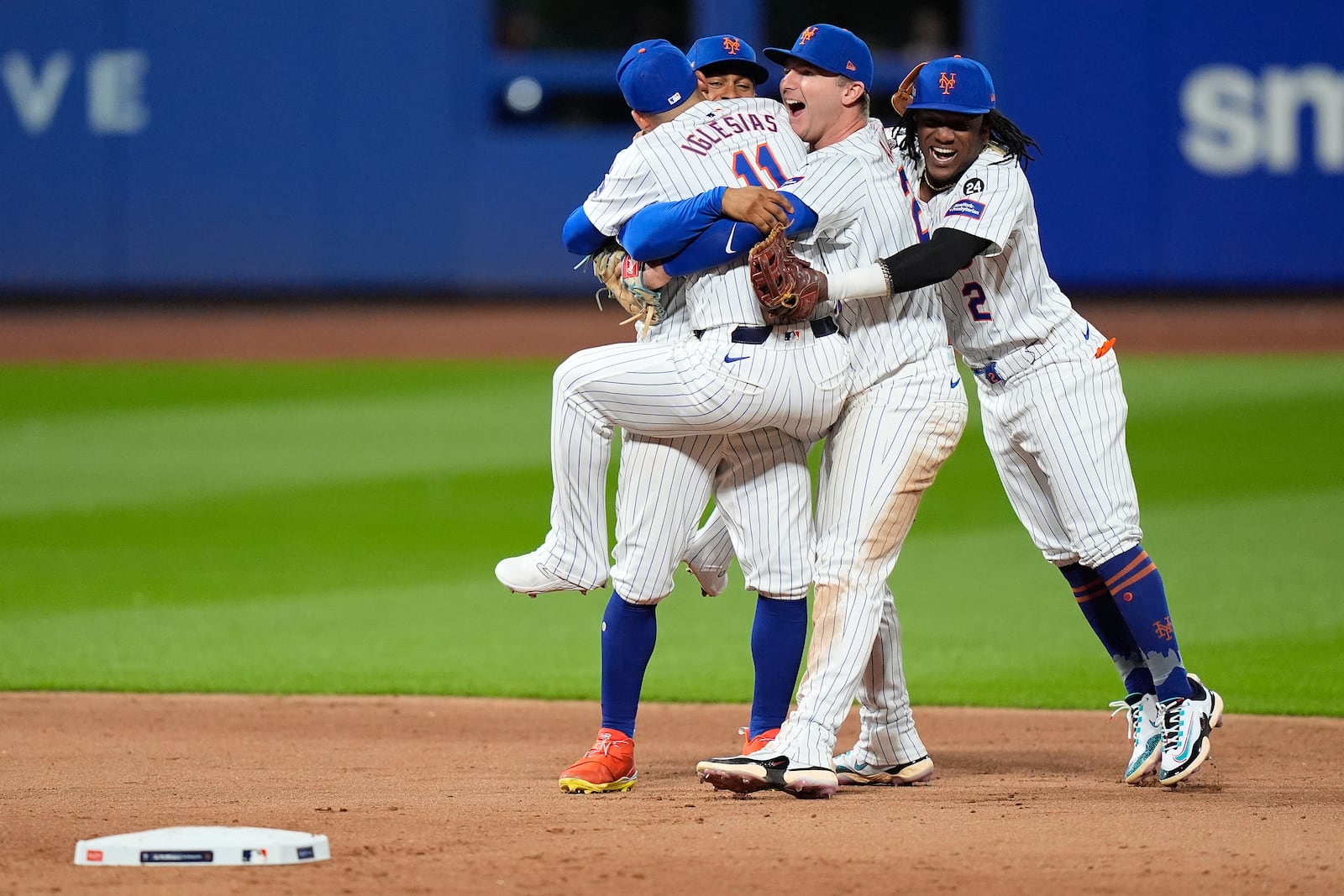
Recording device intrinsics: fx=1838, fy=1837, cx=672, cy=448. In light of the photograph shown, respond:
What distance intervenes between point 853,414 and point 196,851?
1.84 meters

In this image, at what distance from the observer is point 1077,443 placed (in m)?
4.57

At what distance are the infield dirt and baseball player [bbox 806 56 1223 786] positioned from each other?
225mm

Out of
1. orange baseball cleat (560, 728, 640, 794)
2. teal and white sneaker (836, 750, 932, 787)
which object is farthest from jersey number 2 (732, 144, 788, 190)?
teal and white sneaker (836, 750, 932, 787)

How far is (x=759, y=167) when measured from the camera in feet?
14.2

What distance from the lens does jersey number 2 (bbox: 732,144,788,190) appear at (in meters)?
4.30

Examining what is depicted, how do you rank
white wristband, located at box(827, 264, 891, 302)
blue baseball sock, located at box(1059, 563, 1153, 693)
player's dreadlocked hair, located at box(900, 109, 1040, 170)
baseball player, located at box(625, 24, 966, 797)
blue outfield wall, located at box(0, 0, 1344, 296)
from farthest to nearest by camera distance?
blue outfield wall, located at box(0, 0, 1344, 296) → blue baseball sock, located at box(1059, 563, 1153, 693) → player's dreadlocked hair, located at box(900, 109, 1040, 170) → baseball player, located at box(625, 24, 966, 797) → white wristband, located at box(827, 264, 891, 302)

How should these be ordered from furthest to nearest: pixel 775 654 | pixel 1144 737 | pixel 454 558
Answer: pixel 454 558 < pixel 1144 737 < pixel 775 654

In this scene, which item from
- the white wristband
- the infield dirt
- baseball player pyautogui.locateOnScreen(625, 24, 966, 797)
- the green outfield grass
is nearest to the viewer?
the infield dirt

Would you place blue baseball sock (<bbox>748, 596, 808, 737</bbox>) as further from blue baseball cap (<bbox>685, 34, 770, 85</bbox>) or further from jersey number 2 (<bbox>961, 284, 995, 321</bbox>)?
blue baseball cap (<bbox>685, 34, 770, 85</bbox>)

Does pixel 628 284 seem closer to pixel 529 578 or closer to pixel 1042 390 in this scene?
pixel 529 578

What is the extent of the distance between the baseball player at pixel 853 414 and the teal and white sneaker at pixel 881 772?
0.41 meters

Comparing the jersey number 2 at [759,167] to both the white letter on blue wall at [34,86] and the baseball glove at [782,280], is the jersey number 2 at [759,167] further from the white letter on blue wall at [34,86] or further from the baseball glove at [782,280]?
the white letter on blue wall at [34,86]

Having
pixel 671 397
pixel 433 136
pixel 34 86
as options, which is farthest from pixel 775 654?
pixel 34 86

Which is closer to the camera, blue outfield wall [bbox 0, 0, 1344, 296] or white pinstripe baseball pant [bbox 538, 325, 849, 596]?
white pinstripe baseball pant [bbox 538, 325, 849, 596]
